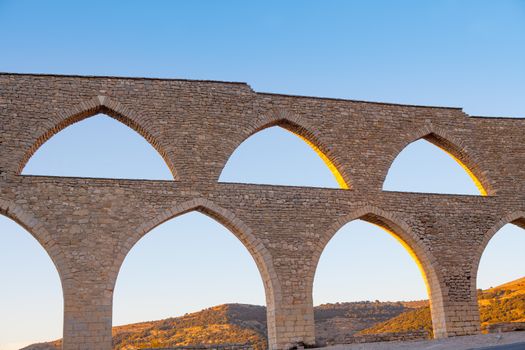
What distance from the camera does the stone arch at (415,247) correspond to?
45.8ft

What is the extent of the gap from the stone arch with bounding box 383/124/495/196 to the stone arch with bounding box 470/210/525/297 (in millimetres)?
706

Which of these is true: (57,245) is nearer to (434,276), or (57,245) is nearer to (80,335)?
(80,335)

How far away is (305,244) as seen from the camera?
44.0ft

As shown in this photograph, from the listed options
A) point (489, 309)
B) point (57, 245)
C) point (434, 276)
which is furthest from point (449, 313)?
point (489, 309)

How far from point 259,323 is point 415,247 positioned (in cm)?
1256

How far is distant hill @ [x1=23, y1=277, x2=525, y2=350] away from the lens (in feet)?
72.8

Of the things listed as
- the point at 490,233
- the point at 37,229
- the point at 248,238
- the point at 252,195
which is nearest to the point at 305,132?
the point at 252,195

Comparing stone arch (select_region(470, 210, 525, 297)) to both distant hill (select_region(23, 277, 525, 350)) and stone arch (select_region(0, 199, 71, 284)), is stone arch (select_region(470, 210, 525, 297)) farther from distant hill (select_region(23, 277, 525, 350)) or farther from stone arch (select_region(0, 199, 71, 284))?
stone arch (select_region(0, 199, 71, 284))

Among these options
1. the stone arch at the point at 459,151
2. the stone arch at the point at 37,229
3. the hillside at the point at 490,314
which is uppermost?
the stone arch at the point at 459,151

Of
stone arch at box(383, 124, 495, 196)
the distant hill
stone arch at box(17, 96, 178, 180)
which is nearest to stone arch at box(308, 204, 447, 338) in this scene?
stone arch at box(383, 124, 495, 196)

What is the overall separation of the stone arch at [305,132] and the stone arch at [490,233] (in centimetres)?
333

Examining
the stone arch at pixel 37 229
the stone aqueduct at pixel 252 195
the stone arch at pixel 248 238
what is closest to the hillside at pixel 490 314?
the stone aqueduct at pixel 252 195

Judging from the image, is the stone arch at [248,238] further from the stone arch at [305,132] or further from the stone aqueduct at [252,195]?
the stone arch at [305,132]

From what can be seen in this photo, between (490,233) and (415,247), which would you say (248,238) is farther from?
(490,233)
